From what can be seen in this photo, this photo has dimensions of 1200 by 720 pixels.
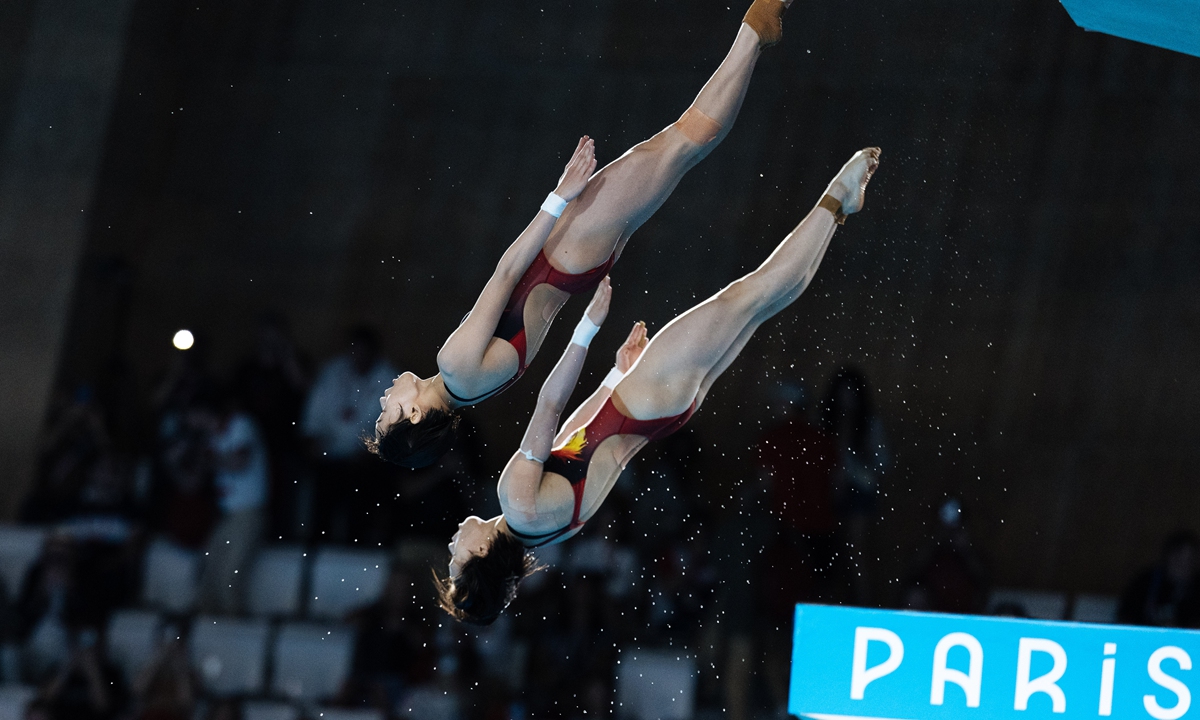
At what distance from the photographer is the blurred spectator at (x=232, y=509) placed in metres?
6.56

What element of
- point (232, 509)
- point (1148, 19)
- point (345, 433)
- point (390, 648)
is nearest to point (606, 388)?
point (1148, 19)

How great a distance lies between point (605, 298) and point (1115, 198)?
4290 millimetres

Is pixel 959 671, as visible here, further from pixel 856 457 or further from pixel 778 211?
pixel 778 211

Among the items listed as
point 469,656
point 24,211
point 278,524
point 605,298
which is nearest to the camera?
point 605,298

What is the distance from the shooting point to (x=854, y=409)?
6.30 meters

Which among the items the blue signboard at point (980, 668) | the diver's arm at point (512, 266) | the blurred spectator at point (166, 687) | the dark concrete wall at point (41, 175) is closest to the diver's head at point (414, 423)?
the diver's arm at point (512, 266)

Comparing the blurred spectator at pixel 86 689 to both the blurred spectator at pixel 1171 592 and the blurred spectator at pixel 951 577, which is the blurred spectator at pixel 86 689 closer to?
the blurred spectator at pixel 951 577

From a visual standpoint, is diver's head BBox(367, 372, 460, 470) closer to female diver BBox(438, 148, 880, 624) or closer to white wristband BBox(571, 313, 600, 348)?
female diver BBox(438, 148, 880, 624)

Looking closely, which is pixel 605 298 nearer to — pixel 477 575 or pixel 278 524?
pixel 477 575

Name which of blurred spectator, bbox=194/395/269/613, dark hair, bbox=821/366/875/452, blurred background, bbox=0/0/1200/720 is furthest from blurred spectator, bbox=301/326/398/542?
dark hair, bbox=821/366/875/452

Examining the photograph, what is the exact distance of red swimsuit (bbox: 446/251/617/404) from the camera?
387cm

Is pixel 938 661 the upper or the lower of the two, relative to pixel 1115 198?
lower

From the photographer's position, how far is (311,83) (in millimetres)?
7578

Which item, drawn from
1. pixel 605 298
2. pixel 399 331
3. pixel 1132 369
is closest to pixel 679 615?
pixel 399 331
